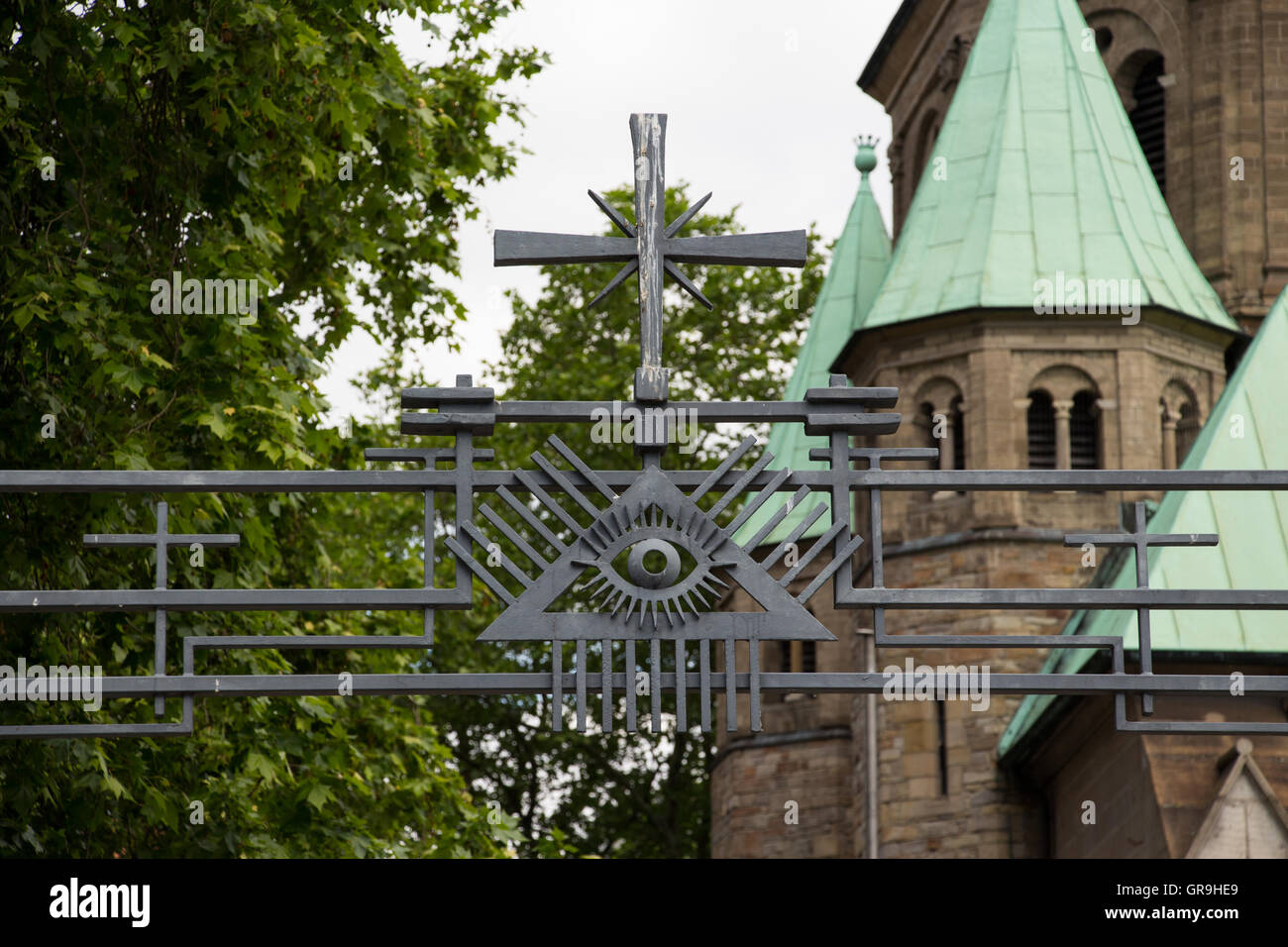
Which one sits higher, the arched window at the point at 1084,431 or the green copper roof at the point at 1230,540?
the arched window at the point at 1084,431

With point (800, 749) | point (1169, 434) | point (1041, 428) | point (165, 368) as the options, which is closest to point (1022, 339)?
point (1041, 428)

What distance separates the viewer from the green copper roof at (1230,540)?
24.5 metres

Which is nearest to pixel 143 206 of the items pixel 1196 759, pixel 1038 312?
pixel 1196 759

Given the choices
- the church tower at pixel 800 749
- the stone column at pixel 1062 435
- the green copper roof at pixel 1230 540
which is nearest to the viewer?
the green copper roof at pixel 1230 540

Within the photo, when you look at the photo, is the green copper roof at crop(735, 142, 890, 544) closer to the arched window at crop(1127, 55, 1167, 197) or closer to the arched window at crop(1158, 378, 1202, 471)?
the arched window at crop(1127, 55, 1167, 197)

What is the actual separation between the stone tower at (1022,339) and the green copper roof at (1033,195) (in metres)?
0.03

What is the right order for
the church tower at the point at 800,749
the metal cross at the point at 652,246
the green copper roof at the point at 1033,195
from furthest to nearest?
the church tower at the point at 800,749
the green copper roof at the point at 1033,195
the metal cross at the point at 652,246

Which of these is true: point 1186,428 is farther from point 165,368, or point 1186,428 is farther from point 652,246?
point 652,246

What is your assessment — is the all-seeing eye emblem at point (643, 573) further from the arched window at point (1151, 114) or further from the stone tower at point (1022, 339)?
the arched window at point (1151, 114)

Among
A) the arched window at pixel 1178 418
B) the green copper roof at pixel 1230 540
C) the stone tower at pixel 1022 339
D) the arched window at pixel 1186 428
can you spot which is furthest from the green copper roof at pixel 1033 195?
the green copper roof at pixel 1230 540

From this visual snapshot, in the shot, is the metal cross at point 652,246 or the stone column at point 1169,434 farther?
the stone column at point 1169,434

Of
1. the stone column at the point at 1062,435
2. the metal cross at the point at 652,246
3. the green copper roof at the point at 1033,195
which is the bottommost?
the metal cross at the point at 652,246

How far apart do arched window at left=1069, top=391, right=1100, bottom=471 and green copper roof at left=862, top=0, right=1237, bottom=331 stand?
1.39 metres

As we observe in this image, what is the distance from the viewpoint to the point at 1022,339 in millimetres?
30344
